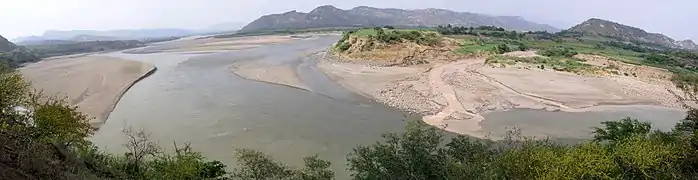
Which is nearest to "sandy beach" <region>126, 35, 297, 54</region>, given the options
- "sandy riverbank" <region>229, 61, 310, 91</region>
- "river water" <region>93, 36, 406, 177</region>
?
"sandy riverbank" <region>229, 61, 310, 91</region>

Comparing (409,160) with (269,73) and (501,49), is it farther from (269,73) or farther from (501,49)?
(501,49)

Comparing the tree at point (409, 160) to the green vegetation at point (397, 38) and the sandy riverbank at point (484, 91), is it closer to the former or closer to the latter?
the sandy riverbank at point (484, 91)

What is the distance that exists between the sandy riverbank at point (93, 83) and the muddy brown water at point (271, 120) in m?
1.19

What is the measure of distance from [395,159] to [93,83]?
1793 inches

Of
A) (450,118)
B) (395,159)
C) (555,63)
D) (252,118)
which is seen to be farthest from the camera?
(555,63)

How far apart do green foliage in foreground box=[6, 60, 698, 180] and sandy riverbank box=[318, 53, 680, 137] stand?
45.9 feet

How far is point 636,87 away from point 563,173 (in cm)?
3762

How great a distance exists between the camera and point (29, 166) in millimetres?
12867


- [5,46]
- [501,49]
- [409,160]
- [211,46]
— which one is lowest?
[211,46]

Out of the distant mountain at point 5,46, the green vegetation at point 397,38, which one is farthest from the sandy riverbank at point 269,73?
the distant mountain at point 5,46

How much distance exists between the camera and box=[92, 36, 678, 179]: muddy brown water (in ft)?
90.3

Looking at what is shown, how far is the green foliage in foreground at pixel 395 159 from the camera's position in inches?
511

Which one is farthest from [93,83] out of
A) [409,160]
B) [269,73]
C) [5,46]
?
[5,46]

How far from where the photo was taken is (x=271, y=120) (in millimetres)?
34031
